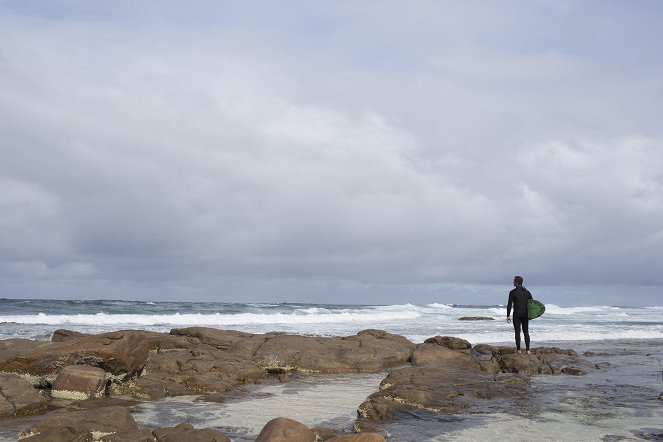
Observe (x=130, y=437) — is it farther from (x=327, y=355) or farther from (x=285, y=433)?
(x=327, y=355)

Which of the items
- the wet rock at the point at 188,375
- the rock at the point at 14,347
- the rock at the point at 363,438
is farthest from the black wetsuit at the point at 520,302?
the rock at the point at 14,347

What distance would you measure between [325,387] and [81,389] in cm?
511

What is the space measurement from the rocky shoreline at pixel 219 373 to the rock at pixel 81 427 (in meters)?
0.01

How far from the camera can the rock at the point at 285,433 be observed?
6.65m

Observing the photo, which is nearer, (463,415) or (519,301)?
(463,415)

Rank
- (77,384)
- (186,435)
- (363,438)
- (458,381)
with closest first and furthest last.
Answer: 1. (363,438)
2. (186,435)
3. (77,384)
4. (458,381)

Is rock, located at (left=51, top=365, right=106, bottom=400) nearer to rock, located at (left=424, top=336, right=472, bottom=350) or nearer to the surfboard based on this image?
rock, located at (left=424, top=336, right=472, bottom=350)

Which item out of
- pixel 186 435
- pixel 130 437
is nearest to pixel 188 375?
pixel 130 437

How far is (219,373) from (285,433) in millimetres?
6463

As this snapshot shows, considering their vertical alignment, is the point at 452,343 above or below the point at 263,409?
above

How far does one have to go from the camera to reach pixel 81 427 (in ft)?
24.0

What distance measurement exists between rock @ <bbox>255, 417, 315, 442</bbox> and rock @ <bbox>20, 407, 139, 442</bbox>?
1994 millimetres

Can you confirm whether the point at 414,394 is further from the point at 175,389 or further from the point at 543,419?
the point at 175,389

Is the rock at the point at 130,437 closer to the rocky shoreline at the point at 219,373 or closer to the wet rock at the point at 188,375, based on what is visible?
the rocky shoreline at the point at 219,373
